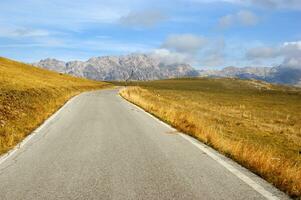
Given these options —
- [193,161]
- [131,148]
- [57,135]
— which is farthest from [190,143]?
[57,135]

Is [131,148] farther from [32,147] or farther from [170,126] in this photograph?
[170,126]

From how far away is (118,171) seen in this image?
8453mm

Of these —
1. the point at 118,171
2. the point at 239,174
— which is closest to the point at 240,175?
the point at 239,174

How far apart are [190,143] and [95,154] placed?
140 inches

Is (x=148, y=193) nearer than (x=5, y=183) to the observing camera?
Yes

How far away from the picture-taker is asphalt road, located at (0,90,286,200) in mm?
6820

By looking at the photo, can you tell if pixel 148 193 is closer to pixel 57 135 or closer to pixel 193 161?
pixel 193 161

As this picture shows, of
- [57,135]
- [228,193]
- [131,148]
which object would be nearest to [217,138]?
[131,148]

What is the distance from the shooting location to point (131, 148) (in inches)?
452

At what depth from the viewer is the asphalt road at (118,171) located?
682cm

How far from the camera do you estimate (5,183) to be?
7445mm

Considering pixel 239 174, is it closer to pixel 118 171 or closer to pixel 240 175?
pixel 240 175

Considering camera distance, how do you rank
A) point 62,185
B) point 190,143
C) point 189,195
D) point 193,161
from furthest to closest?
point 190,143, point 193,161, point 62,185, point 189,195

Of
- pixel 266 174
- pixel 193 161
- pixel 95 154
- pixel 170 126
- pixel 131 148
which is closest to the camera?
pixel 266 174
